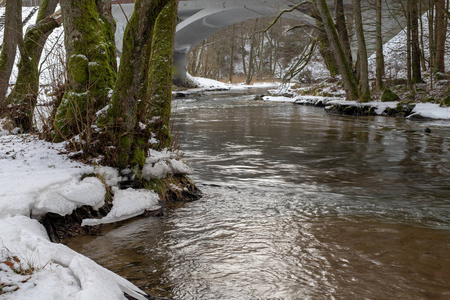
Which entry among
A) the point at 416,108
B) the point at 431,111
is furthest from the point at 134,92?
the point at 416,108

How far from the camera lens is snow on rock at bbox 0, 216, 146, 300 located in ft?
7.64

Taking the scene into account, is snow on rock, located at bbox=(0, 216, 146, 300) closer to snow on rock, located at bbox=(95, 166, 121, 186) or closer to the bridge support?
snow on rock, located at bbox=(95, 166, 121, 186)

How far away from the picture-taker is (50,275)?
2502 millimetres

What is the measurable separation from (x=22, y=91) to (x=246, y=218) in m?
4.50

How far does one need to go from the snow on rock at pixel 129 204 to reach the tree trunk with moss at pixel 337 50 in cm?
1266

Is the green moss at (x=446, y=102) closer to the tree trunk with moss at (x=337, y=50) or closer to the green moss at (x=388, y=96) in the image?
the green moss at (x=388, y=96)

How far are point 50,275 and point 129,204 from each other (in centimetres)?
236

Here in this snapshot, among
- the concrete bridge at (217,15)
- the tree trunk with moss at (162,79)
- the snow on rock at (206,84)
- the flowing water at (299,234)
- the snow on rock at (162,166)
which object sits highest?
the concrete bridge at (217,15)

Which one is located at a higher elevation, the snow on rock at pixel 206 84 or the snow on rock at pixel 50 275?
the snow on rock at pixel 206 84

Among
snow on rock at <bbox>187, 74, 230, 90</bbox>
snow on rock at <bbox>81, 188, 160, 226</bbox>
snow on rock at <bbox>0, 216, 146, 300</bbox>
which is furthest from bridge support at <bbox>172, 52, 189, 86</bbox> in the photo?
snow on rock at <bbox>0, 216, 146, 300</bbox>

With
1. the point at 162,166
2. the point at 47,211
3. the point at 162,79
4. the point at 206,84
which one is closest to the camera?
the point at 47,211

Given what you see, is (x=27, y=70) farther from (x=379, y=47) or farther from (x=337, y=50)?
(x=379, y=47)

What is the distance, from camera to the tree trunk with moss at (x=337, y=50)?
51.7 ft

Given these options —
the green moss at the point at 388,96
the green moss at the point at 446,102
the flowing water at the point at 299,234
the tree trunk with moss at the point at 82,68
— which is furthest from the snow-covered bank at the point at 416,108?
the tree trunk with moss at the point at 82,68
